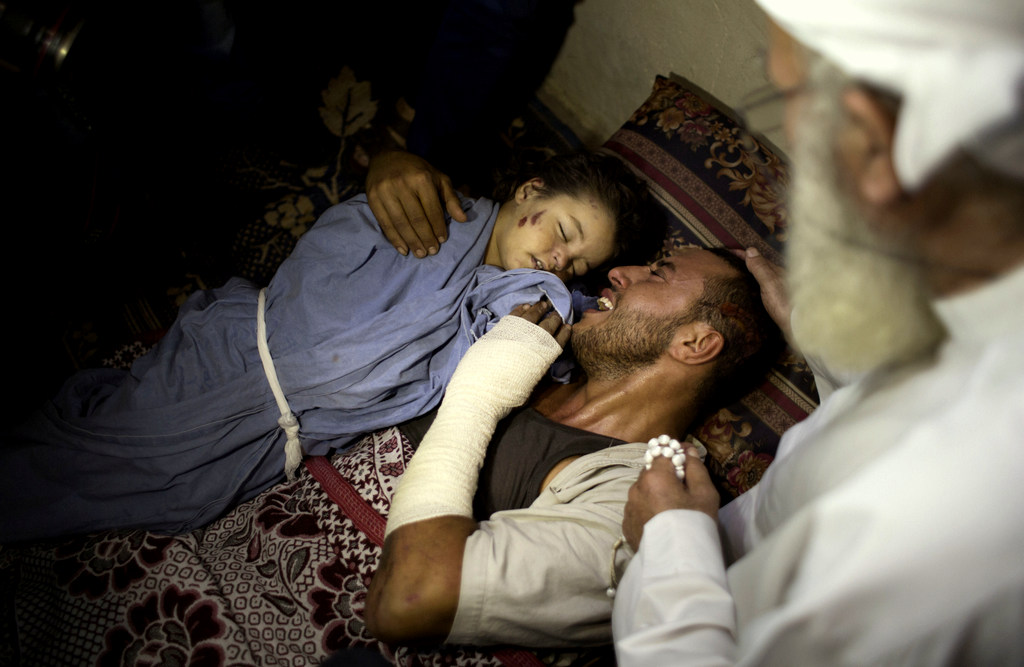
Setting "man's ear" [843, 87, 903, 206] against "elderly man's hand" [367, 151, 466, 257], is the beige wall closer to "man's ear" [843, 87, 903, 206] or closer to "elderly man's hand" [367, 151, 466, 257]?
"elderly man's hand" [367, 151, 466, 257]

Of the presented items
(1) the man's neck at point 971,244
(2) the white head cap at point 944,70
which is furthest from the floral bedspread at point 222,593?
(2) the white head cap at point 944,70

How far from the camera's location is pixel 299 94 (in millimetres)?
2924

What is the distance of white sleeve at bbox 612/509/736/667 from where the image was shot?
1070 millimetres

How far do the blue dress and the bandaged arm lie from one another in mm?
329

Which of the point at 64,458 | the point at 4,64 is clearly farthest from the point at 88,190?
the point at 64,458

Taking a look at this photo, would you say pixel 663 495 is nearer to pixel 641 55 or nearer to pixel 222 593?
pixel 222 593

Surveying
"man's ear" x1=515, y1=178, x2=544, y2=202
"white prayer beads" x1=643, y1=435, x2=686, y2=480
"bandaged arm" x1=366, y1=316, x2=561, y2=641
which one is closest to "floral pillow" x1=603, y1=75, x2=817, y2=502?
"man's ear" x1=515, y1=178, x2=544, y2=202

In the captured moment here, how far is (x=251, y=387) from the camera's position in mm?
2070

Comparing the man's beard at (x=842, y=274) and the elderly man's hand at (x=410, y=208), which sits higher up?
the man's beard at (x=842, y=274)

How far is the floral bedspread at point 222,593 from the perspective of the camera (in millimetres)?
1580

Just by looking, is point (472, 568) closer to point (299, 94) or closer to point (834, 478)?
point (834, 478)

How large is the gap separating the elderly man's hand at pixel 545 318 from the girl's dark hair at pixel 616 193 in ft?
1.42

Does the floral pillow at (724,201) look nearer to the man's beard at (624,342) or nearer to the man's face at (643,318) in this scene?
the man's face at (643,318)

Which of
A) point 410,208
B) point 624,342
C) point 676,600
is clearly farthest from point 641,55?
point 676,600
